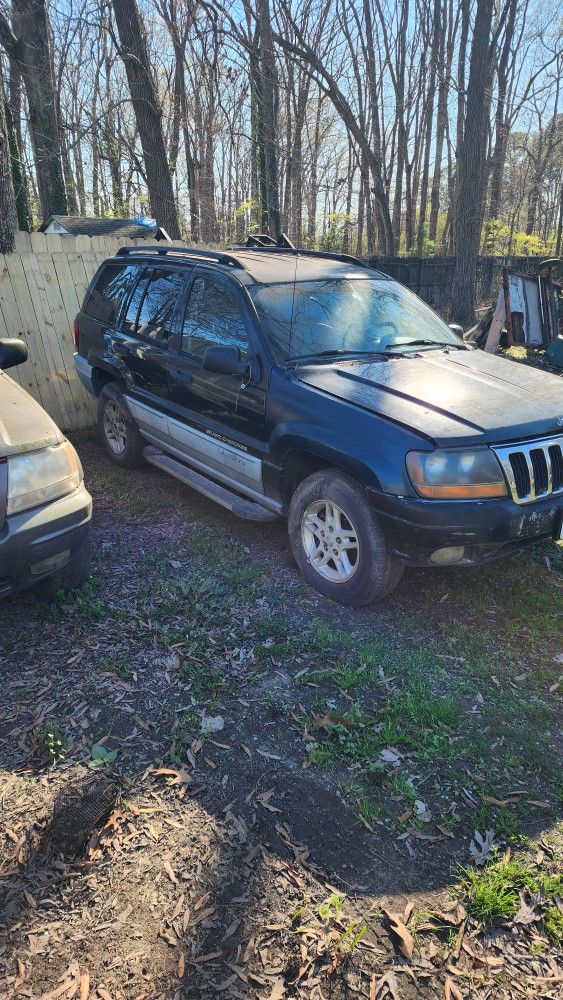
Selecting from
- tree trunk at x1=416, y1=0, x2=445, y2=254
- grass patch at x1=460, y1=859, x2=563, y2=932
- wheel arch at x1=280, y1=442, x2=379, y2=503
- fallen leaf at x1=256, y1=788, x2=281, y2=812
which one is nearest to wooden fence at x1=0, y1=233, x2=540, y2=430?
wheel arch at x1=280, y1=442, x2=379, y2=503

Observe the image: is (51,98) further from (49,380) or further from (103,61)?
(49,380)

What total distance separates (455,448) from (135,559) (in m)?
2.31

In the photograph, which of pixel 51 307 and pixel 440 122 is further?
pixel 440 122

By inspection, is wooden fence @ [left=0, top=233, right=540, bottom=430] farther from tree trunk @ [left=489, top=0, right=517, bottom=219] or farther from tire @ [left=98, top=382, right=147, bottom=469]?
tree trunk @ [left=489, top=0, right=517, bottom=219]

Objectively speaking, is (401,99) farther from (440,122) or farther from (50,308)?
(50,308)

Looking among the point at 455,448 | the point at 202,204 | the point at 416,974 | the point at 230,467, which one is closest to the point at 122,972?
the point at 416,974

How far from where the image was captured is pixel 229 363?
395 cm

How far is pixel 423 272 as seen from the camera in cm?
1606

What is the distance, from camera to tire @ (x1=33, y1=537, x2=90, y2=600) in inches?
142

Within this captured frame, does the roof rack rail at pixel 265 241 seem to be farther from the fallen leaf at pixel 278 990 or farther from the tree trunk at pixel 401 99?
the tree trunk at pixel 401 99

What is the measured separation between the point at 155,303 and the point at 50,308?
2378mm

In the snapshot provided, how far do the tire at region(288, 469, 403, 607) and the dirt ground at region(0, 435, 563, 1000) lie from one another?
0.53 ft

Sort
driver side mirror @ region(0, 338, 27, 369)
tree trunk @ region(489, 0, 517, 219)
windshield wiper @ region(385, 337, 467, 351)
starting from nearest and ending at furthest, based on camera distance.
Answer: driver side mirror @ region(0, 338, 27, 369) → windshield wiper @ region(385, 337, 467, 351) → tree trunk @ region(489, 0, 517, 219)

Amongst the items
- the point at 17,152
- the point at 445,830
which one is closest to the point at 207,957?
the point at 445,830
